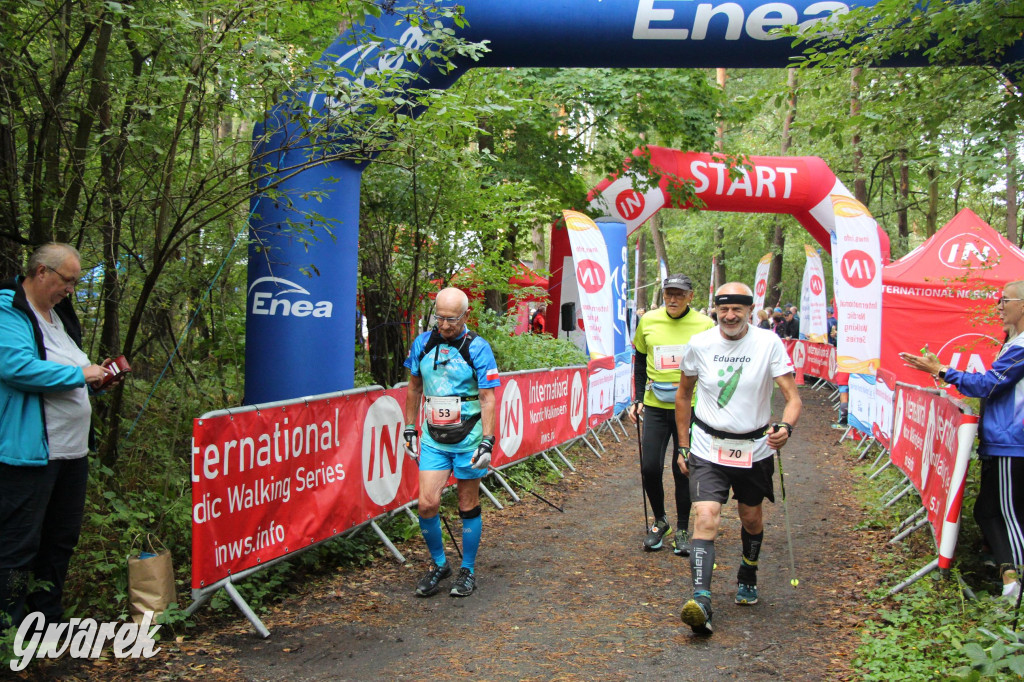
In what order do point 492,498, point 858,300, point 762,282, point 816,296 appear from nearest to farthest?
point 492,498 → point 858,300 → point 816,296 → point 762,282

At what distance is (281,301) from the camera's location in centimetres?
678

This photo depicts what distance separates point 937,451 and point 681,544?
6.63 ft

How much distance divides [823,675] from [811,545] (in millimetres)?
2998

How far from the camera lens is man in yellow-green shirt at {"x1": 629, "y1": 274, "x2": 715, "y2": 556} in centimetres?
672

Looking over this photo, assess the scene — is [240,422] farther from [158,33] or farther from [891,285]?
[891,285]

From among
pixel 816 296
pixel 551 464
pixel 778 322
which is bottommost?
pixel 551 464

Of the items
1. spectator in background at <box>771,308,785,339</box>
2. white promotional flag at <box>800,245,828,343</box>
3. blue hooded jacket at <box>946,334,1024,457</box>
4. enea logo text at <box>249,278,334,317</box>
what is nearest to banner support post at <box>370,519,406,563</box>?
enea logo text at <box>249,278,334,317</box>

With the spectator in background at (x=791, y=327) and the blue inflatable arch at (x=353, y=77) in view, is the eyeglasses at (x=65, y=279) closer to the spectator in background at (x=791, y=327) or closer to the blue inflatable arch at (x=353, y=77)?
the blue inflatable arch at (x=353, y=77)

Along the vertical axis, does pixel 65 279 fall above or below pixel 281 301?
above

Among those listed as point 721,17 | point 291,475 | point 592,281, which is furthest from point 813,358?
point 291,475

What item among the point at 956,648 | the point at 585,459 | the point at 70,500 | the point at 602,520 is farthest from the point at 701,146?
the point at 70,500

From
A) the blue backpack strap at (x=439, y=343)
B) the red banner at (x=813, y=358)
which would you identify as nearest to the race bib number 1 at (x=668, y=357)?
the blue backpack strap at (x=439, y=343)

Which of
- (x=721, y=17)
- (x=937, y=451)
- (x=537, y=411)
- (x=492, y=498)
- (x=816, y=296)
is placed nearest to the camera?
(x=937, y=451)

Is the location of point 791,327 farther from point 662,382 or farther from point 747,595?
point 747,595
